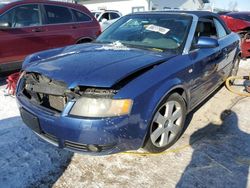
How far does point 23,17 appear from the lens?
601 cm

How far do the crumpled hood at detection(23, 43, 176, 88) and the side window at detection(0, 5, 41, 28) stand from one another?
2.48m

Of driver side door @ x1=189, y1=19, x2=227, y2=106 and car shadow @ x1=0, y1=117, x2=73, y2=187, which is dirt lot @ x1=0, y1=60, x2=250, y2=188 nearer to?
car shadow @ x1=0, y1=117, x2=73, y2=187

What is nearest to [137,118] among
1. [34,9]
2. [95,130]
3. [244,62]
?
[95,130]

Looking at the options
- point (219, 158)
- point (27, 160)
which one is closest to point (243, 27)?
point (219, 158)

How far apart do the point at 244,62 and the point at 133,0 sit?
19.9m

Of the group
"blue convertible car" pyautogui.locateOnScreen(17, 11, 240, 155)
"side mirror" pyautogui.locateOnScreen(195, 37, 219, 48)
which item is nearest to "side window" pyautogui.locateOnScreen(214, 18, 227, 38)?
"blue convertible car" pyautogui.locateOnScreen(17, 11, 240, 155)

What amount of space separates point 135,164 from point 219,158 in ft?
3.22

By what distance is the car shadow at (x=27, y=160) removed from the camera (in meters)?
2.84

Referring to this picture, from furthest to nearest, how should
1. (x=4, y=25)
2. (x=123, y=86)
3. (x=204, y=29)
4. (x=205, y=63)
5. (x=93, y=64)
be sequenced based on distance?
(x=4, y=25) → (x=204, y=29) → (x=205, y=63) → (x=93, y=64) → (x=123, y=86)

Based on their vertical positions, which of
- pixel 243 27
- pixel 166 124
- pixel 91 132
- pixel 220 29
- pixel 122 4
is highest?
pixel 220 29

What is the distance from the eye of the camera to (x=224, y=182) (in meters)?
2.85

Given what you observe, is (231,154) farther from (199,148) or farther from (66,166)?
(66,166)

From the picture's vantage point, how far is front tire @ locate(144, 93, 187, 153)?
310cm

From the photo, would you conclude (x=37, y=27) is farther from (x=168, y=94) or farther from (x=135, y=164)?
(x=135, y=164)
